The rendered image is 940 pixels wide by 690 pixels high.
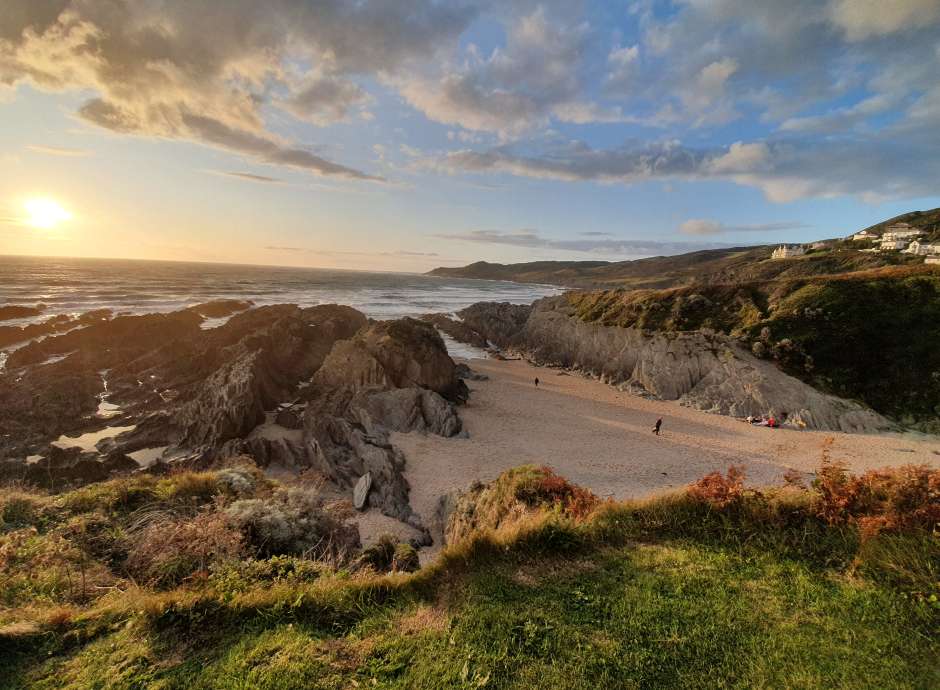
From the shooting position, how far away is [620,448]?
25.9 m

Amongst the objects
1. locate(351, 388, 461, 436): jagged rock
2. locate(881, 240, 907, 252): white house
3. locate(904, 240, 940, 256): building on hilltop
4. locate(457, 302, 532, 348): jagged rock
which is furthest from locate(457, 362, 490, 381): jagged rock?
locate(881, 240, 907, 252): white house

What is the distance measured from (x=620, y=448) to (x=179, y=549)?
24.5 m

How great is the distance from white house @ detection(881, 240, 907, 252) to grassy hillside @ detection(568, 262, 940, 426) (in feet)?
179

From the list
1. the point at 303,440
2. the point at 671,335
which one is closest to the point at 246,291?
the point at 303,440

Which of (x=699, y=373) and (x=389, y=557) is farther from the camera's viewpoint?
(x=699, y=373)

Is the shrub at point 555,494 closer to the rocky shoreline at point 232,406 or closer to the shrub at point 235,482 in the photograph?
the shrub at point 235,482

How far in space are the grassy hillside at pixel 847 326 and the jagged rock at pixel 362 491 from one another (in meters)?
34.2

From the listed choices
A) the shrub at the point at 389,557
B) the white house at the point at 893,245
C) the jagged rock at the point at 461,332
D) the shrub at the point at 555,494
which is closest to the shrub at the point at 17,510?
the shrub at the point at 389,557

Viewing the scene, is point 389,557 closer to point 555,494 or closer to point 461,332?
point 555,494

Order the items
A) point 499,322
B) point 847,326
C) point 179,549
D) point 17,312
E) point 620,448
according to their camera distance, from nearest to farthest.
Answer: point 179,549, point 620,448, point 847,326, point 17,312, point 499,322

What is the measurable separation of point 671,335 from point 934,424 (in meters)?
18.5

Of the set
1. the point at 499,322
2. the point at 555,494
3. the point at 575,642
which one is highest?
the point at 575,642

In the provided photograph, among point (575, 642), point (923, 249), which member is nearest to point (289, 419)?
point (575, 642)

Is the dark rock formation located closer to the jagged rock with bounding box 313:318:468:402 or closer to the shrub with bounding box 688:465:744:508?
the jagged rock with bounding box 313:318:468:402
